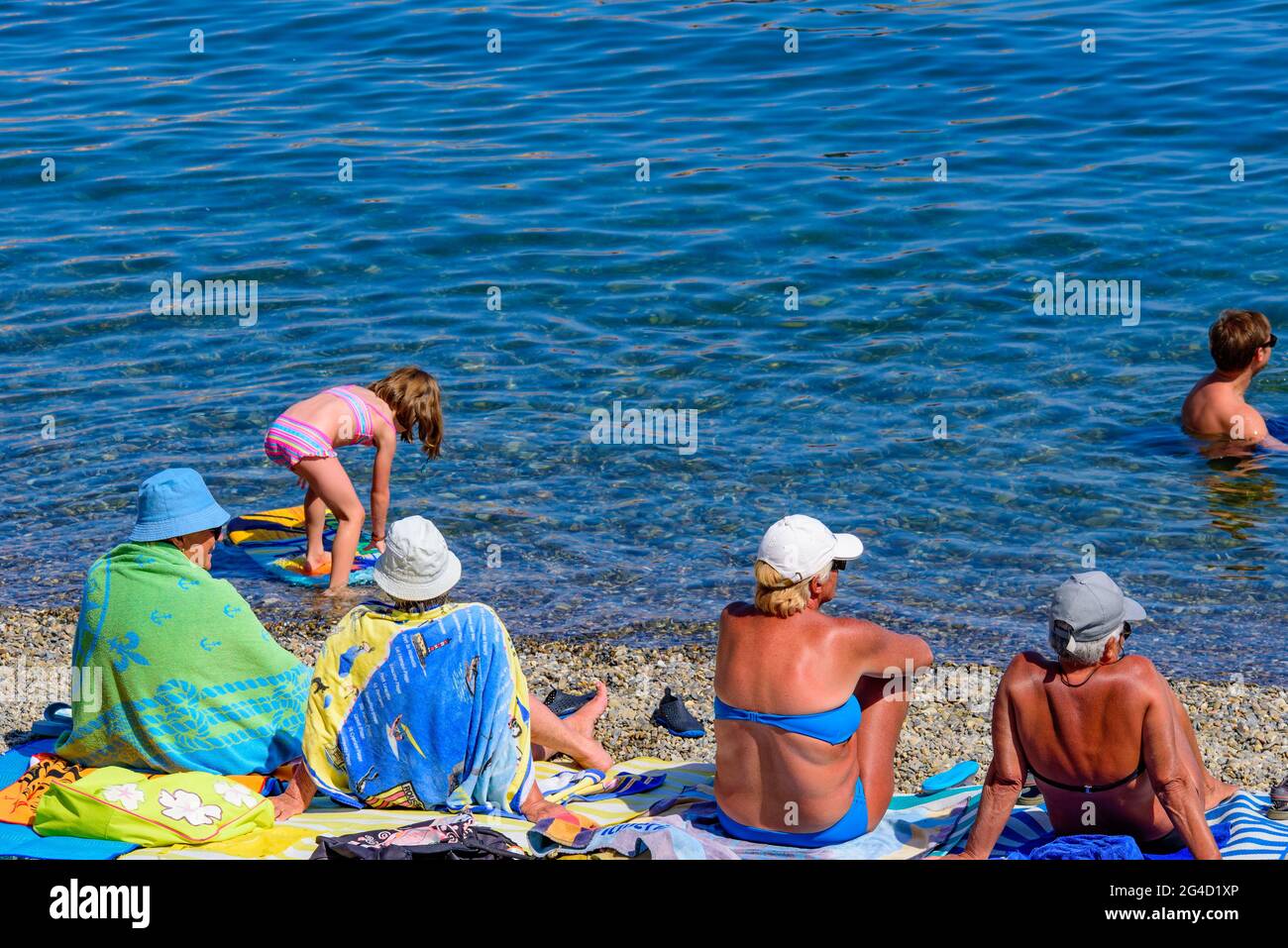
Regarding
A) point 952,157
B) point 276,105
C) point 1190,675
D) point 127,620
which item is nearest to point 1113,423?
point 1190,675

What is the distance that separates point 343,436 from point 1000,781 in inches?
193

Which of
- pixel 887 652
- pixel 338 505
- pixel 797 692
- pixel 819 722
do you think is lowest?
pixel 819 722

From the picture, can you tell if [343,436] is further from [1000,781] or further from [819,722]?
[1000,781]

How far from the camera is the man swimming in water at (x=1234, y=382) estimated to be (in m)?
10.2

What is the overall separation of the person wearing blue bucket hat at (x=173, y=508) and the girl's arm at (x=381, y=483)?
314 centimetres

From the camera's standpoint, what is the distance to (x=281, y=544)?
30.4 ft

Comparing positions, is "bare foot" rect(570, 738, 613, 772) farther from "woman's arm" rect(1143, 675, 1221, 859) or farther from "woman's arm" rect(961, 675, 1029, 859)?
"woman's arm" rect(1143, 675, 1221, 859)

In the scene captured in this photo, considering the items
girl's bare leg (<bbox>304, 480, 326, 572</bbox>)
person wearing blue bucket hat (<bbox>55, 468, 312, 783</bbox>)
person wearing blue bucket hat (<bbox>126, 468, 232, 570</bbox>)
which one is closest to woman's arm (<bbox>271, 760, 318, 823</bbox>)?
person wearing blue bucket hat (<bbox>55, 468, 312, 783</bbox>)

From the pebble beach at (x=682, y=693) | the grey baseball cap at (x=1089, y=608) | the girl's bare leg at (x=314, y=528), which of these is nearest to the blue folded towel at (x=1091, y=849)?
the grey baseball cap at (x=1089, y=608)

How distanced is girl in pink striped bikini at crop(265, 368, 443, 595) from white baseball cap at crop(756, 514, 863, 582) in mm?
3711

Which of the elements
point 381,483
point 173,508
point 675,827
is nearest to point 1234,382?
point 381,483

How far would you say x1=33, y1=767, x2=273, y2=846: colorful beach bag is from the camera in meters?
5.09
